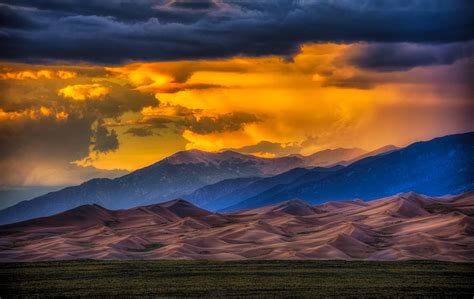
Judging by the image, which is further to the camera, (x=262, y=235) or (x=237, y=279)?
(x=262, y=235)

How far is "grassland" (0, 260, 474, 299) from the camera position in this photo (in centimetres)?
7831

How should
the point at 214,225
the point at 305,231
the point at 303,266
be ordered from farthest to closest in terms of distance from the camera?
1. the point at 214,225
2. the point at 305,231
3. the point at 303,266

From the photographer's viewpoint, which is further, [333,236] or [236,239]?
[236,239]

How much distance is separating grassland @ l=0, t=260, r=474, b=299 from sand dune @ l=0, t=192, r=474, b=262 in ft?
51.8

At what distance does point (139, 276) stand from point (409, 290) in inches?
1280

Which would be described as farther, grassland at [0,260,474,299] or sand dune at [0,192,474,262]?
sand dune at [0,192,474,262]

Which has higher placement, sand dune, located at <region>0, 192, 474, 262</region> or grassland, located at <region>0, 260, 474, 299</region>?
sand dune, located at <region>0, 192, 474, 262</region>

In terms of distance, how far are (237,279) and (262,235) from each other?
64.5 metres

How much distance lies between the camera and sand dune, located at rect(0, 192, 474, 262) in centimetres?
13540

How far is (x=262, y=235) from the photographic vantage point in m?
157

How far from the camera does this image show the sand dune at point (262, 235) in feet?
444

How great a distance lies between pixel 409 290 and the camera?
7888 cm

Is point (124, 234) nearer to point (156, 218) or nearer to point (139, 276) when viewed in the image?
point (156, 218)

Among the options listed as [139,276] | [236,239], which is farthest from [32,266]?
[236,239]
